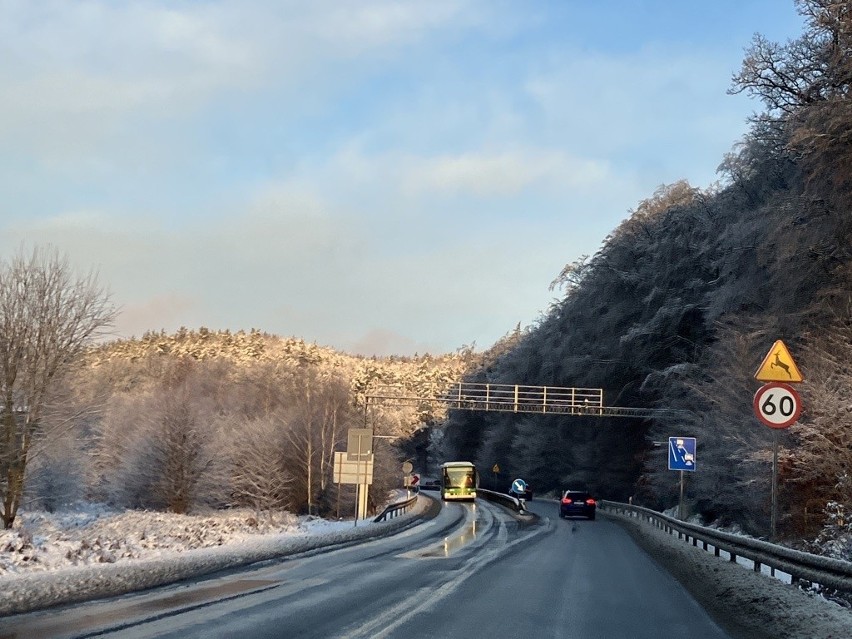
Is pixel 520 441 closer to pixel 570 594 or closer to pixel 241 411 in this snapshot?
pixel 241 411

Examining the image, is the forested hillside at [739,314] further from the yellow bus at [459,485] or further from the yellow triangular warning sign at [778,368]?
the yellow bus at [459,485]

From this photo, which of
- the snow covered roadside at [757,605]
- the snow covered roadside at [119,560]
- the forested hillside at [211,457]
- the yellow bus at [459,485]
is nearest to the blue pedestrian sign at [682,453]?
the snow covered roadside at [757,605]

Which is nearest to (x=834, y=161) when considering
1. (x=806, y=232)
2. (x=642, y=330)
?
(x=806, y=232)

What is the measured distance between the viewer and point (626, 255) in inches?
2817

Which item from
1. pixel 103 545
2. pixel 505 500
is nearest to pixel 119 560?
pixel 103 545

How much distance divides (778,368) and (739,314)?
29.7 metres

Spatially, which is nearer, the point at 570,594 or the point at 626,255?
the point at 570,594

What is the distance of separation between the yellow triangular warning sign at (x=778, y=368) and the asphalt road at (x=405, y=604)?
3974 millimetres

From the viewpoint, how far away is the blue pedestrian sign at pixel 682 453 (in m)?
32.2

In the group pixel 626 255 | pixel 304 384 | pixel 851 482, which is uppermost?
pixel 626 255

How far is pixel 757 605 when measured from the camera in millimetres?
13188

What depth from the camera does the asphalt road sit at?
1000 centimetres

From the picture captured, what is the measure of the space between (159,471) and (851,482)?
5302 cm

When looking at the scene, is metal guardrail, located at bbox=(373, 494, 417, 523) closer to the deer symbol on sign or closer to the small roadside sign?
the small roadside sign
